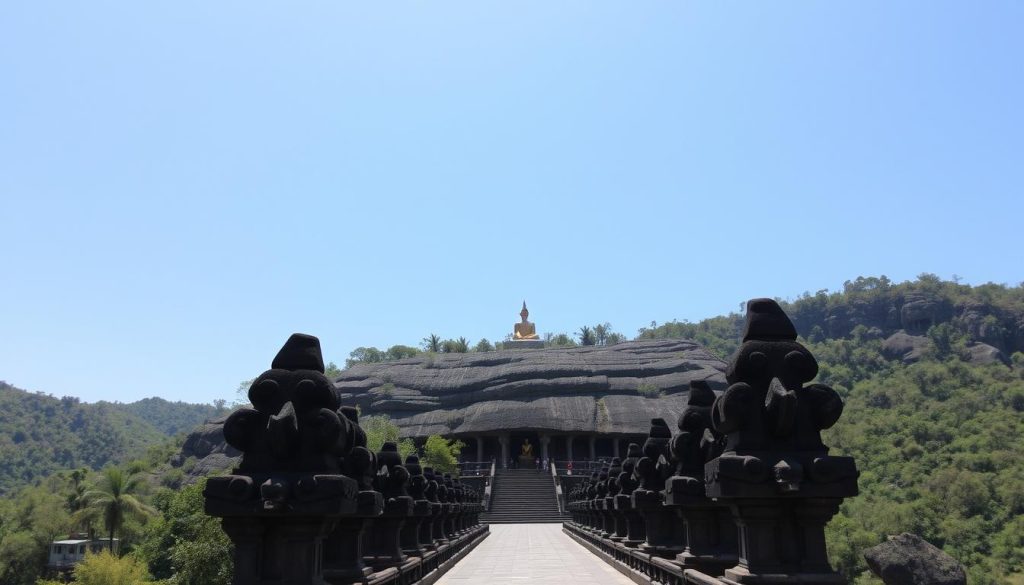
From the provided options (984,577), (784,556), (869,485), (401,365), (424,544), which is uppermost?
(401,365)

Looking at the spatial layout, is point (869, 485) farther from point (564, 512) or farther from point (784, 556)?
point (784, 556)

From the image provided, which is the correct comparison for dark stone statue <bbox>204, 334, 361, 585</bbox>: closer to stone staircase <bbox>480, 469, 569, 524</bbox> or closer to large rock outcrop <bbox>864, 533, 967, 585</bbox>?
large rock outcrop <bbox>864, 533, 967, 585</bbox>

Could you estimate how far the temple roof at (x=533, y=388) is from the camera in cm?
6569

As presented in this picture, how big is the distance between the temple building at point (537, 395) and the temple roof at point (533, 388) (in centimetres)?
11

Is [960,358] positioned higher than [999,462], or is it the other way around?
[960,358]

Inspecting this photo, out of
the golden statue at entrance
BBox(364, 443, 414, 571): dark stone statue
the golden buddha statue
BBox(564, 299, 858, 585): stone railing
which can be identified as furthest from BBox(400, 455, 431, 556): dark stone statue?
the golden buddha statue

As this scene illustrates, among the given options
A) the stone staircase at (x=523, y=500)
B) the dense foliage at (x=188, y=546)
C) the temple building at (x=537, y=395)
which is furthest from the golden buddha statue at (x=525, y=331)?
the dense foliage at (x=188, y=546)

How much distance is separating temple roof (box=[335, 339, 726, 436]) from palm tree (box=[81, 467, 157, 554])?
882 inches

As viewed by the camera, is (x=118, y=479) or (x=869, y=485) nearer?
(x=118, y=479)

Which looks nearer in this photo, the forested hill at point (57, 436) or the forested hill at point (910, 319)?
the forested hill at point (910, 319)

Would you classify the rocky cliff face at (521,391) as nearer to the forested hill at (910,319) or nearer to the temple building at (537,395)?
the temple building at (537,395)

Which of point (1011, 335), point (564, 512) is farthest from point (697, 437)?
point (1011, 335)

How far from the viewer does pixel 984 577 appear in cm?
4241

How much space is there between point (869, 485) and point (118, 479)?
56.1m
